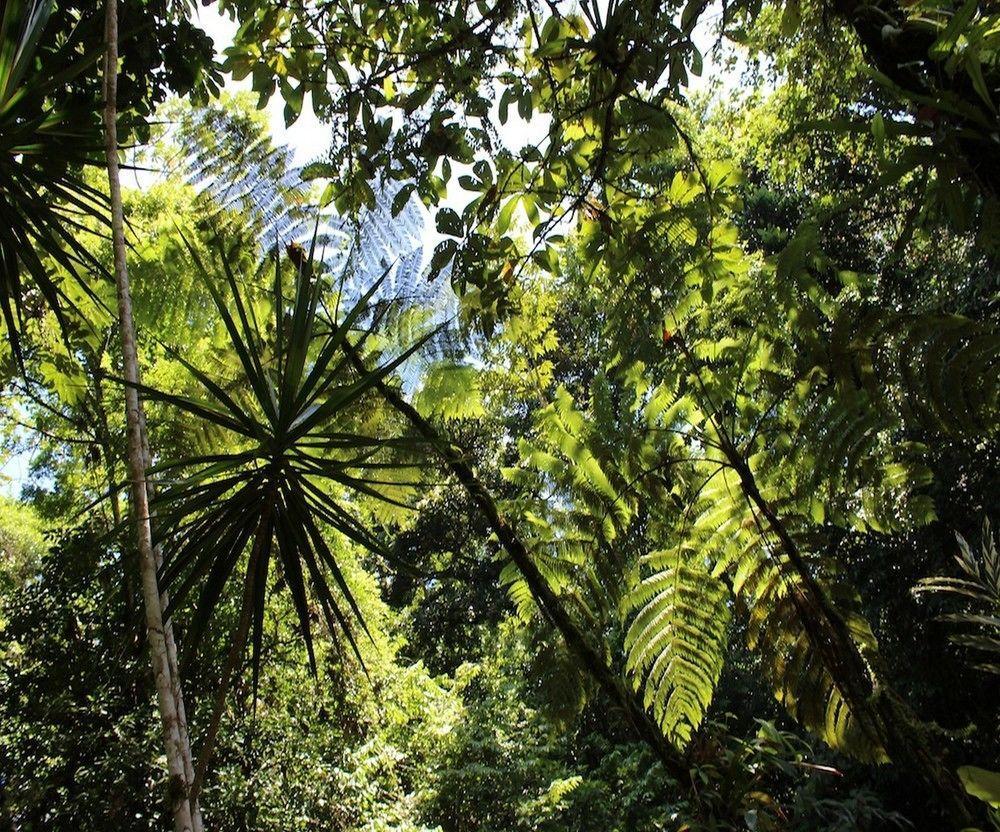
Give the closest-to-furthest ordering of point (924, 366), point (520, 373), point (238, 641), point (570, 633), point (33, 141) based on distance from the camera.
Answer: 1. point (238, 641)
2. point (924, 366)
3. point (33, 141)
4. point (570, 633)
5. point (520, 373)

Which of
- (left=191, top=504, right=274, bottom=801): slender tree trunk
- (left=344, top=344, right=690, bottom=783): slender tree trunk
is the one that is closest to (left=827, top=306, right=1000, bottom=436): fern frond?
(left=344, top=344, right=690, bottom=783): slender tree trunk

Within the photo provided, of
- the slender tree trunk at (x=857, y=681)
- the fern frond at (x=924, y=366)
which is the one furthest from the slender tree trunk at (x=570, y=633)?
the fern frond at (x=924, y=366)

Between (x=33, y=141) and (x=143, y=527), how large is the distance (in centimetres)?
163

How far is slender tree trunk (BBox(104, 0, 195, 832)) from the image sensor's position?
1.37 metres

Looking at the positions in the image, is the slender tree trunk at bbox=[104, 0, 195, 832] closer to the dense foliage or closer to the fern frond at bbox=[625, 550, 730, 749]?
the dense foliage

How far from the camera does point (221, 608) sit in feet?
19.9

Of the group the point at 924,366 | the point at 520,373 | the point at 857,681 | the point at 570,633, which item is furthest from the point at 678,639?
the point at 520,373

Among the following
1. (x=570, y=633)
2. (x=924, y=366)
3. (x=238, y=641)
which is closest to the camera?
(x=238, y=641)

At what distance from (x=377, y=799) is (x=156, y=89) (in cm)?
599

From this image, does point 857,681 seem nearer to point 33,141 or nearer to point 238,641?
point 238,641

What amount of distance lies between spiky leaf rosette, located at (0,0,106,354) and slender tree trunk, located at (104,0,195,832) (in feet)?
0.75

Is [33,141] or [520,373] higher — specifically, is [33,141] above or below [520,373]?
below

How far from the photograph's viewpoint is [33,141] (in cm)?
237

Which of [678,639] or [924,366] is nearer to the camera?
[924,366]
